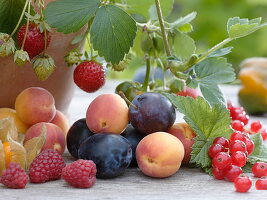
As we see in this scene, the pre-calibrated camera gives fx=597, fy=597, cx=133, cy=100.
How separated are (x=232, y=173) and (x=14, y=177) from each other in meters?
0.38

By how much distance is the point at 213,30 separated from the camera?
3.19 metres

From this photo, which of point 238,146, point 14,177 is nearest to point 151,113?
point 238,146

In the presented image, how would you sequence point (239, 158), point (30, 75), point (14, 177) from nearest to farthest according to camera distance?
point (14, 177)
point (239, 158)
point (30, 75)

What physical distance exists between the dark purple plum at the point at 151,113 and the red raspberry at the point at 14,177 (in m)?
0.24

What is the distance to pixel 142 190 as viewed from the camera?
1.00 metres

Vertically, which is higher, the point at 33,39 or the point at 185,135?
the point at 33,39

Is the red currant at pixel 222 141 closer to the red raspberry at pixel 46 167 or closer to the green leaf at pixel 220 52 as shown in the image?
the green leaf at pixel 220 52

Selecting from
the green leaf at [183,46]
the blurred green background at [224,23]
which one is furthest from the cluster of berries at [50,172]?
the blurred green background at [224,23]

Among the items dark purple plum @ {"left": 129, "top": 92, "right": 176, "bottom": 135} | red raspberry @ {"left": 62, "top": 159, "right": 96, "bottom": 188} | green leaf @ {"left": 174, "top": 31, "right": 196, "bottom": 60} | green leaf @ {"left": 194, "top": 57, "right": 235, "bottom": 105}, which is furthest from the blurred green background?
red raspberry @ {"left": 62, "top": 159, "right": 96, "bottom": 188}

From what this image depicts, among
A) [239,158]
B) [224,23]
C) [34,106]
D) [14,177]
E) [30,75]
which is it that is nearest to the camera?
[14,177]

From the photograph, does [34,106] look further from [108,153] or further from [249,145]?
[249,145]

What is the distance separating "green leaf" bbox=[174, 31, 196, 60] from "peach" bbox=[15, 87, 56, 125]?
33 centimetres

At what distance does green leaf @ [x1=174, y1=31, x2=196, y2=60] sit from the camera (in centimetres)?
134

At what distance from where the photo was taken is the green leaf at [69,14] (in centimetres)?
112
